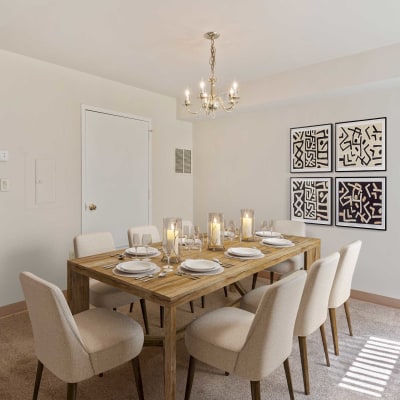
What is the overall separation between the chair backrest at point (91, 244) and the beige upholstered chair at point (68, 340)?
94cm

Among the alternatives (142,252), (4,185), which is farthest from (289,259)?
(4,185)

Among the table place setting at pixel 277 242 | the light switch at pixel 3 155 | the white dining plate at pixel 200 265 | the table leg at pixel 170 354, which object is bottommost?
the table leg at pixel 170 354

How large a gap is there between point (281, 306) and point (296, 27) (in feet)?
7.42

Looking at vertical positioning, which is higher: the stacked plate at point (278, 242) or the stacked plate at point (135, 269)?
the stacked plate at point (278, 242)

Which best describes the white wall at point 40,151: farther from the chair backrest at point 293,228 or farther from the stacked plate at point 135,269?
the chair backrest at point 293,228

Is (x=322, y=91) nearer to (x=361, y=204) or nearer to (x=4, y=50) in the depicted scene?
(x=361, y=204)

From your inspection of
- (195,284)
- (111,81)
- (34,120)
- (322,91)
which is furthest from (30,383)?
(322,91)

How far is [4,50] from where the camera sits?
305 centimetres

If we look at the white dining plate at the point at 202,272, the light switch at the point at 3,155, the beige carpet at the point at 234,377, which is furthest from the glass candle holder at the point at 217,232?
the light switch at the point at 3,155

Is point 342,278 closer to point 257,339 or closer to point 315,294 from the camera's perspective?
point 315,294

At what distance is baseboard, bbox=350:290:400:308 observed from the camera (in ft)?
10.9

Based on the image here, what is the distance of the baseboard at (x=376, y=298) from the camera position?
333 cm

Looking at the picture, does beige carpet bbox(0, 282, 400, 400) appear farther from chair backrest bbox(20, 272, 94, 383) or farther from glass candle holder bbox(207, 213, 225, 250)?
glass candle holder bbox(207, 213, 225, 250)

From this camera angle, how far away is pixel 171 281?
1.80 meters
